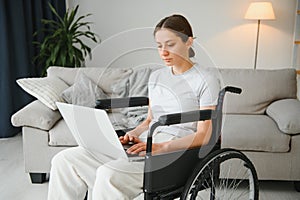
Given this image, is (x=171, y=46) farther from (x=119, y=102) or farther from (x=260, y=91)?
(x=260, y=91)

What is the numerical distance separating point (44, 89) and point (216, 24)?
2.37m

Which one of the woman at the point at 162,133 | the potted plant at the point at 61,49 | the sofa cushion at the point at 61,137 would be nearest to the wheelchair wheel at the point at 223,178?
the woman at the point at 162,133

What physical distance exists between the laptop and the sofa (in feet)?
1.28

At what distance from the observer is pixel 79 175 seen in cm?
171

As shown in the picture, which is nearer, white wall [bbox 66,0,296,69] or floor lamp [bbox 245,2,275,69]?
floor lamp [bbox 245,2,275,69]

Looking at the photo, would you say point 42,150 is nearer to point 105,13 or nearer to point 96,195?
point 96,195

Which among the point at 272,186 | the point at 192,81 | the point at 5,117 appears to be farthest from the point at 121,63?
the point at 192,81

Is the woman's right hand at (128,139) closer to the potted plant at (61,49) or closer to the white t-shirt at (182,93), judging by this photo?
the white t-shirt at (182,93)

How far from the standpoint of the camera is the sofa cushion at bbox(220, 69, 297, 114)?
2674 millimetres

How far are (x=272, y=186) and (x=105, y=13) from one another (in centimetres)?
268

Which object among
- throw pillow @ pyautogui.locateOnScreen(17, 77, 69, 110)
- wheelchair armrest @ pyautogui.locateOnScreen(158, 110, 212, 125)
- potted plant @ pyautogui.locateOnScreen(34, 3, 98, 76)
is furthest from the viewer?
potted plant @ pyautogui.locateOnScreen(34, 3, 98, 76)

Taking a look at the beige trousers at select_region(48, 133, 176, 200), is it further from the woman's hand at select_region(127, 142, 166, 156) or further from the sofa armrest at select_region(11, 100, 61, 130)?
the sofa armrest at select_region(11, 100, 61, 130)

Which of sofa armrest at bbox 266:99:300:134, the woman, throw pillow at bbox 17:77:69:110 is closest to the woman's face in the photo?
the woman

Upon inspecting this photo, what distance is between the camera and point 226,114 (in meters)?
2.66
